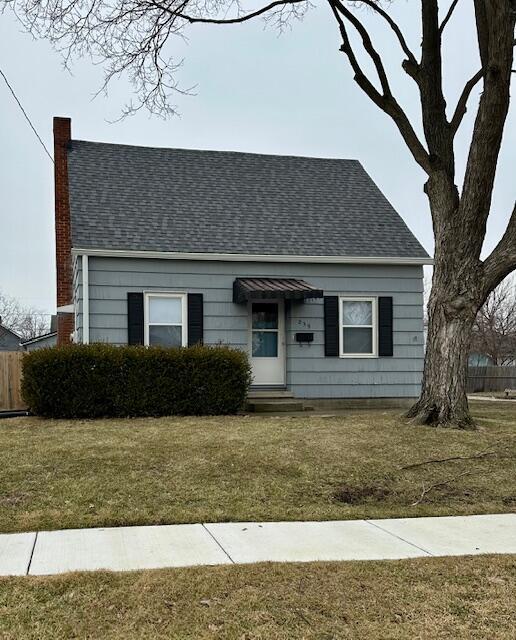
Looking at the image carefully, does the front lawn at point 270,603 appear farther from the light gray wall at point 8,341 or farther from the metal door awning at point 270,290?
the light gray wall at point 8,341

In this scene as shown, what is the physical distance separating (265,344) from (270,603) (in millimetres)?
10238

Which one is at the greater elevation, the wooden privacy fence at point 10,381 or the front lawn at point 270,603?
the wooden privacy fence at point 10,381

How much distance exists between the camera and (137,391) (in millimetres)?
11039

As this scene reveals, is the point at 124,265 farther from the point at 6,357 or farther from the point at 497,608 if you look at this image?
the point at 497,608

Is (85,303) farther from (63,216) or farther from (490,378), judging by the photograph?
(490,378)

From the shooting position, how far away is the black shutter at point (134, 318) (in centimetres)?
A: 1278

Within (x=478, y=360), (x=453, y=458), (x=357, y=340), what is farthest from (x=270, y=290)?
(x=478, y=360)

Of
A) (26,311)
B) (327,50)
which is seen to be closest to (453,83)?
(327,50)

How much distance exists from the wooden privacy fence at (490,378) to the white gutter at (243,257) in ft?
56.5

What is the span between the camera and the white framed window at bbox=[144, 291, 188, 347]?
13.1 m

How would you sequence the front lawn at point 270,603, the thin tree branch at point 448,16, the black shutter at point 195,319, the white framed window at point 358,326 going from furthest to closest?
1. the white framed window at point 358,326
2. the black shutter at point 195,319
3. the thin tree branch at point 448,16
4. the front lawn at point 270,603

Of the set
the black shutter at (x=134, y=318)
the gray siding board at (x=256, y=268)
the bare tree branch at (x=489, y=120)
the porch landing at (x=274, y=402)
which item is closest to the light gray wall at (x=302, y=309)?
the gray siding board at (x=256, y=268)

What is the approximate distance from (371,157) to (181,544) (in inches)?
719

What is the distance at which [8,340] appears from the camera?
45.5 metres
